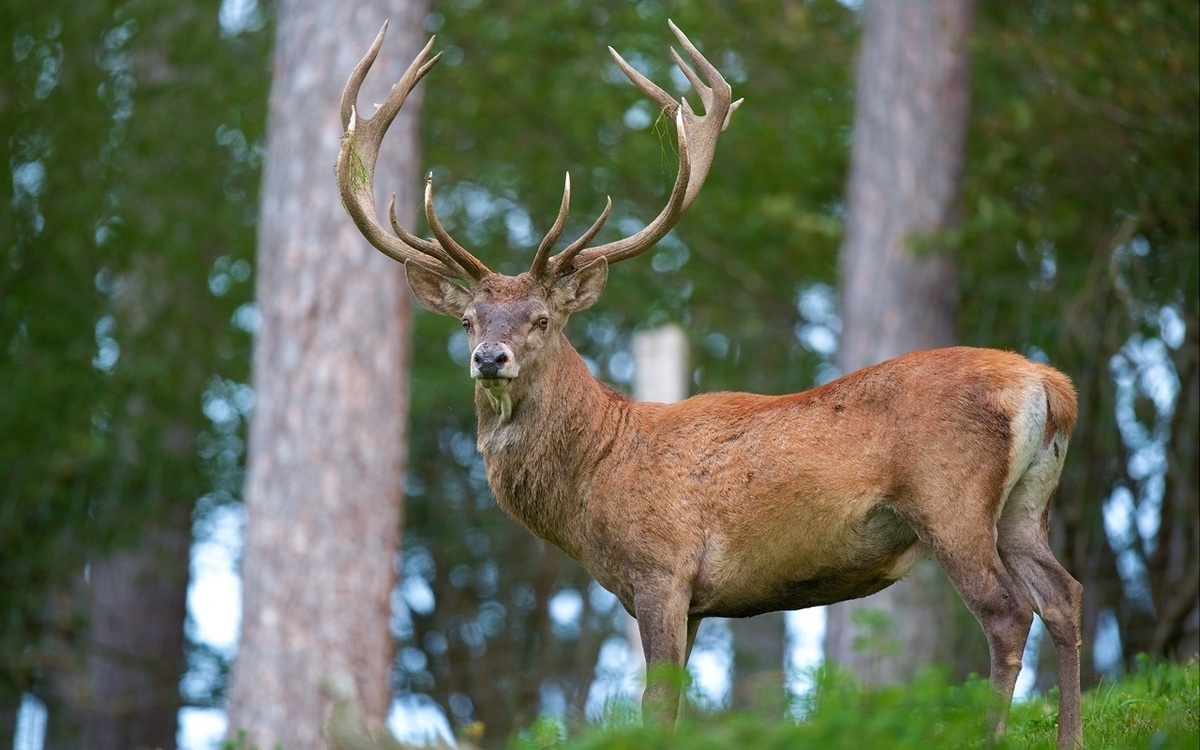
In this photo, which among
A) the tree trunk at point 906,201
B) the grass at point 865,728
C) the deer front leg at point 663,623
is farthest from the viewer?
the tree trunk at point 906,201

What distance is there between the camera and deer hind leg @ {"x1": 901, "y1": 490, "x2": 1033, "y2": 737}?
561 centimetres

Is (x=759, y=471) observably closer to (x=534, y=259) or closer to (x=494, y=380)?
(x=494, y=380)

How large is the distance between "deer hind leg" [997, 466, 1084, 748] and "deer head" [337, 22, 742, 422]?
199 cm

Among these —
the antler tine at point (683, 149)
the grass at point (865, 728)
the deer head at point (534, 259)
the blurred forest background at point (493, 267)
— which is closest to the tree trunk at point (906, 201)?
the blurred forest background at point (493, 267)

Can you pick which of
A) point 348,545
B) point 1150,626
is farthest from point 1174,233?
point 348,545

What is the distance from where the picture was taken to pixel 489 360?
616 centimetres

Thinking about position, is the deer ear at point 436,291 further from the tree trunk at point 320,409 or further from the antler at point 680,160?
the tree trunk at point 320,409

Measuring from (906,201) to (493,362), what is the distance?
633cm

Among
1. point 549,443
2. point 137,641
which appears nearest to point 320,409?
point 549,443

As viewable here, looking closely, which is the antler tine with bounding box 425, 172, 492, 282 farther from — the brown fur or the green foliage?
the green foliage

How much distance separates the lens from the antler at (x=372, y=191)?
680 centimetres

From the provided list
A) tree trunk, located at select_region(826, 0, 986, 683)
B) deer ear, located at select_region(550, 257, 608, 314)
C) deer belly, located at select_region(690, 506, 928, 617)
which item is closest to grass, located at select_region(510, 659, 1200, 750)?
deer belly, located at select_region(690, 506, 928, 617)

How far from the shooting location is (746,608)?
618cm

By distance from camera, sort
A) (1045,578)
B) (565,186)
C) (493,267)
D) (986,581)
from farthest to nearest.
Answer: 1. (493,267)
2. (565,186)
3. (1045,578)
4. (986,581)
